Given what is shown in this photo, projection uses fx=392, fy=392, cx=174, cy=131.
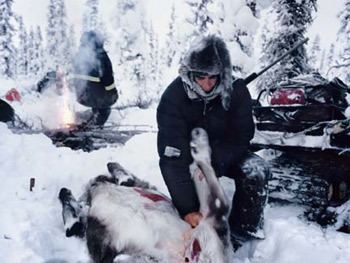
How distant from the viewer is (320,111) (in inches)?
193

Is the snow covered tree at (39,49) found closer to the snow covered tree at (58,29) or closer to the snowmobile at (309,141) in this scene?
the snow covered tree at (58,29)

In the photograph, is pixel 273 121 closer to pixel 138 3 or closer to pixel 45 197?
pixel 45 197

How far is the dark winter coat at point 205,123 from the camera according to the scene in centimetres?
385

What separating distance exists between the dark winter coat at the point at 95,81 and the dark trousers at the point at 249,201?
654 cm

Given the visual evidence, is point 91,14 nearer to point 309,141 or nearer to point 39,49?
point 39,49

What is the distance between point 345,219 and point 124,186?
2.38 m

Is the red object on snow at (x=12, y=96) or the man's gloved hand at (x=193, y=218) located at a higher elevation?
the man's gloved hand at (x=193, y=218)

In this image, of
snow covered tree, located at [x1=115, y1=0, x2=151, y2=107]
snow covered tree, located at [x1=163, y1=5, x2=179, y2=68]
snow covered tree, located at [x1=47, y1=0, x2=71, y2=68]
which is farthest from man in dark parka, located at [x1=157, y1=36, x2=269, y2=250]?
snow covered tree, located at [x1=47, y1=0, x2=71, y2=68]

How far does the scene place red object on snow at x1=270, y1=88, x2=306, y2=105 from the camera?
16.7 ft

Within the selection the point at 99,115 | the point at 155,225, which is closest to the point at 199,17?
the point at 99,115

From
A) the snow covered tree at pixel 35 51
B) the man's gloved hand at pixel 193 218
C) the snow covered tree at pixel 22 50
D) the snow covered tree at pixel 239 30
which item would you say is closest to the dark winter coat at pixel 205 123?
the man's gloved hand at pixel 193 218

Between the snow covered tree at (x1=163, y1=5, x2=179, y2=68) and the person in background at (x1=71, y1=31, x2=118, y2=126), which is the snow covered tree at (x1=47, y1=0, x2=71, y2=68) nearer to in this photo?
the snow covered tree at (x1=163, y1=5, x2=179, y2=68)

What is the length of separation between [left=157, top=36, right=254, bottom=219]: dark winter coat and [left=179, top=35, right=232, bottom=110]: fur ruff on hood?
0.03ft

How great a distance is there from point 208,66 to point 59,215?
242cm
